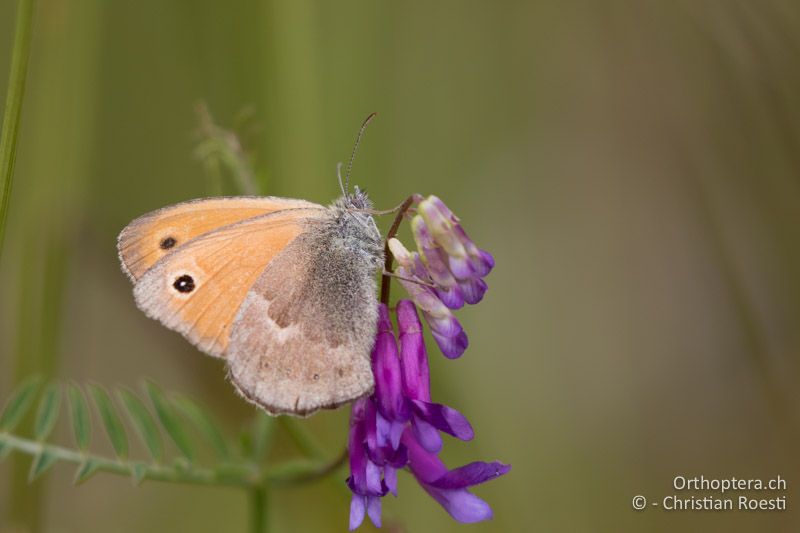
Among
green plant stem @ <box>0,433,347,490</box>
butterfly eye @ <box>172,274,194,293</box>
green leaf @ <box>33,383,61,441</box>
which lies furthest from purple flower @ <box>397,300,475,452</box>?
green leaf @ <box>33,383,61,441</box>

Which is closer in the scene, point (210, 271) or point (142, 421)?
point (210, 271)

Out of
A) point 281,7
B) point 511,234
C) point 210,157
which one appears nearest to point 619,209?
point 511,234

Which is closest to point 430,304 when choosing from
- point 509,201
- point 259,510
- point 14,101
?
point 259,510

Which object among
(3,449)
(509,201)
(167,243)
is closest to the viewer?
A: (3,449)

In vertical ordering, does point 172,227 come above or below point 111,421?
above

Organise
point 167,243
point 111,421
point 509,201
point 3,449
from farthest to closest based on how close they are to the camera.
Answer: point 509,201
point 111,421
point 167,243
point 3,449

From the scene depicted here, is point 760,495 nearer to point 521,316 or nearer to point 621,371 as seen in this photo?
point 621,371

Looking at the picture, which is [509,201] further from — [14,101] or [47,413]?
[14,101]

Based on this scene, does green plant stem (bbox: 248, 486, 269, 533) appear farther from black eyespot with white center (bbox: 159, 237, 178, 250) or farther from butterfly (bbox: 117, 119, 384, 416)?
black eyespot with white center (bbox: 159, 237, 178, 250)
